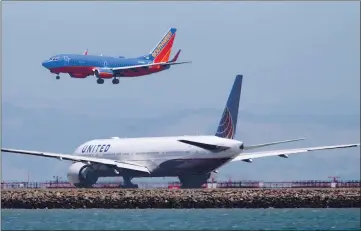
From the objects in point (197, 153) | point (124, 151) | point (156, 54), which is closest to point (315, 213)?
point (197, 153)

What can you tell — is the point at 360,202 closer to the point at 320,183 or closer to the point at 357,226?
the point at 357,226

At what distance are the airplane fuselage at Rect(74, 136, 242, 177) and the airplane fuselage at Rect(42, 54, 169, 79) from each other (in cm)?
680

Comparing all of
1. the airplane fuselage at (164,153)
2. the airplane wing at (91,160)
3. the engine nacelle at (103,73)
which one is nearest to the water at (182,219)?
the airplane wing at (91,160)

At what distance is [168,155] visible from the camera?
442 ft

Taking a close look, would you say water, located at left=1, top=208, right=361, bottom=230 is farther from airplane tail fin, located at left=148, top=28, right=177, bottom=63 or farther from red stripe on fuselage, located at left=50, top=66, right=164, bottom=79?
airplane tail fin, located at left=148, top=28, right=177, bottom=63

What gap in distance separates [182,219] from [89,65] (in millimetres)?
44717

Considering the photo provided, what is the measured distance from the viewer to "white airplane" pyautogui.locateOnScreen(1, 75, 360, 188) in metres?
131

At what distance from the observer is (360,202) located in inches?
4400

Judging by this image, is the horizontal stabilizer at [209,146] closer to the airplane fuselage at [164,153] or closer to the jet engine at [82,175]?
the airplane fuselage at [164,153]

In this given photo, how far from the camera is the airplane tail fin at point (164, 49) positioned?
495 ft

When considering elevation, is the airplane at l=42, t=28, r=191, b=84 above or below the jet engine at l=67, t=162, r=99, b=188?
above

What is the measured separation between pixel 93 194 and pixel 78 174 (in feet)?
74.6

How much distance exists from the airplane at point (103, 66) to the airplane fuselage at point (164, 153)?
650cm

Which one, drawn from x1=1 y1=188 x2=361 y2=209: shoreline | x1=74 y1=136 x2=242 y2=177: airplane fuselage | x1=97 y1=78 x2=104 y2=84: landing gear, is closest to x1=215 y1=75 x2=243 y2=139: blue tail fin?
x1=74 y1=136 x2=242 y2=177: airplane fuselage
